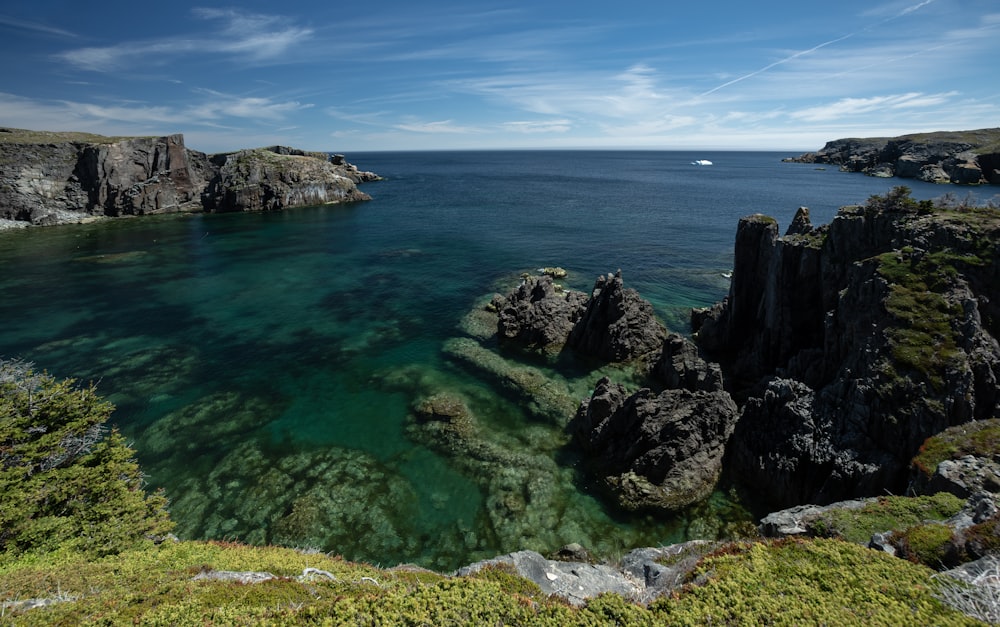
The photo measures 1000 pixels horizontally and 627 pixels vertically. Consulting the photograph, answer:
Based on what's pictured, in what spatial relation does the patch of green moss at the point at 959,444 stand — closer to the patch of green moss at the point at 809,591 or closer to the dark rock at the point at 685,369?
the patch of green moss at the point at 809,591

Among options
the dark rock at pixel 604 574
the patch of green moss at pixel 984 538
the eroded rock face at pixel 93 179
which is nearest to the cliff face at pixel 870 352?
the patch of green moss at pixel 984 538

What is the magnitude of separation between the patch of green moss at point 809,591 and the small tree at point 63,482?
935 inches

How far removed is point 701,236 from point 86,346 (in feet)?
353

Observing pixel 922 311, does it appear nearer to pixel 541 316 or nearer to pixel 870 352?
pixel 870 352

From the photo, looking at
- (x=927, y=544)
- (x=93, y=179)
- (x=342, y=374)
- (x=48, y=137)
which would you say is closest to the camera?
(x=927, y=544)

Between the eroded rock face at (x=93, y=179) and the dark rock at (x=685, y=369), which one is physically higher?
the eroded rock face at (x=93, y=179)

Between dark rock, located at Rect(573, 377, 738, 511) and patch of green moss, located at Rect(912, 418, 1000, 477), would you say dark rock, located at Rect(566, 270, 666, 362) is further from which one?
patch of green moss, located at Rect(912, 418, 1000, 477)

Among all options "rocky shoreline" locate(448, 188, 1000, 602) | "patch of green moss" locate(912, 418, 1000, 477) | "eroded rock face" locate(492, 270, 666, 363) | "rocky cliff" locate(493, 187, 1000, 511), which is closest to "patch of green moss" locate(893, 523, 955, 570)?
"rocky shoreline" locate(448, 188, 1000, 602)

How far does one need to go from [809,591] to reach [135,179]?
573 feet

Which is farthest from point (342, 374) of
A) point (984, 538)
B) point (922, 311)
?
point (922, 311)

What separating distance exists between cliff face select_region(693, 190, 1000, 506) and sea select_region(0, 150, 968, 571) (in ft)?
18.0

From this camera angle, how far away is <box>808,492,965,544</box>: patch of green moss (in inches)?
741

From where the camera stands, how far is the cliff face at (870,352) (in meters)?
25.5

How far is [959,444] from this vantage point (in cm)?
2309
